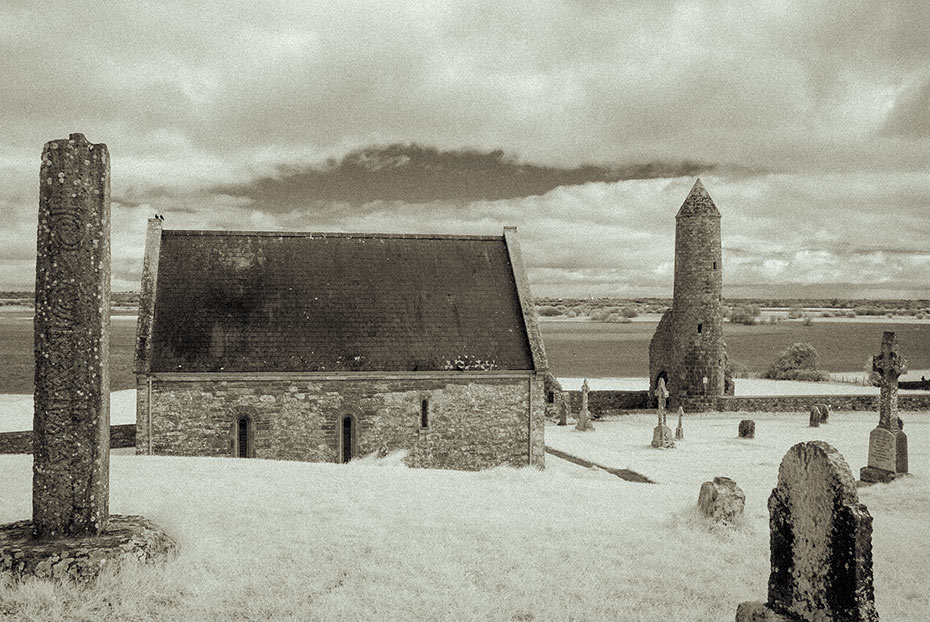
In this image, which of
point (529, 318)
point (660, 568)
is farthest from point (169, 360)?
point (660, 568)

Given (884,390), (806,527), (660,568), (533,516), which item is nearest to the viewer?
(806,527)

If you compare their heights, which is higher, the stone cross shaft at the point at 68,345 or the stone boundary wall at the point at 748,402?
the stone cross shaft at the point at 68,345

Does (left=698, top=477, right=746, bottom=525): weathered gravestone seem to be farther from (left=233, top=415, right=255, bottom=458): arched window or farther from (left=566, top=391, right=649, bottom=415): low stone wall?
(left=566, top=391, right=649, bottom=415): low stone wall

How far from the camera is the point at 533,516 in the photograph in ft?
36.8

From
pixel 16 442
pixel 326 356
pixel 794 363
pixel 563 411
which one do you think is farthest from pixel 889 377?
pixel 794 363

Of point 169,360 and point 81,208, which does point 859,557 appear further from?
point 169,360

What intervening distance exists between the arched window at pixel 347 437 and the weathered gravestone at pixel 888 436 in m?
14.6

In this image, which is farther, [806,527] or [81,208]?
[81,208]

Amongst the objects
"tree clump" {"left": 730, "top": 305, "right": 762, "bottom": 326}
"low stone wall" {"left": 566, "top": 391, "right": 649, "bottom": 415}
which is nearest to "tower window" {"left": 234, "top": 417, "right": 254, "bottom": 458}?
"low stone wall" {"left": 566, "top": 391, "right": 649, "bottom": 415}

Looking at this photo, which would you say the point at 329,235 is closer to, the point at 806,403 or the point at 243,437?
the point at 243,437

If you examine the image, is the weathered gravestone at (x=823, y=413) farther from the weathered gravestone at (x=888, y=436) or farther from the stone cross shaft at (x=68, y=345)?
the stone cross shaft at (x=68, y=345)

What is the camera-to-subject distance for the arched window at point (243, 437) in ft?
67.4

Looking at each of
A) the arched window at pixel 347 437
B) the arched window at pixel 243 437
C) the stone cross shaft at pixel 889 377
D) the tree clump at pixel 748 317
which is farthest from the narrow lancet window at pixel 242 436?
the tree clump at pixel 748 317

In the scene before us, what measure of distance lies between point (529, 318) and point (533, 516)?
12542mm
